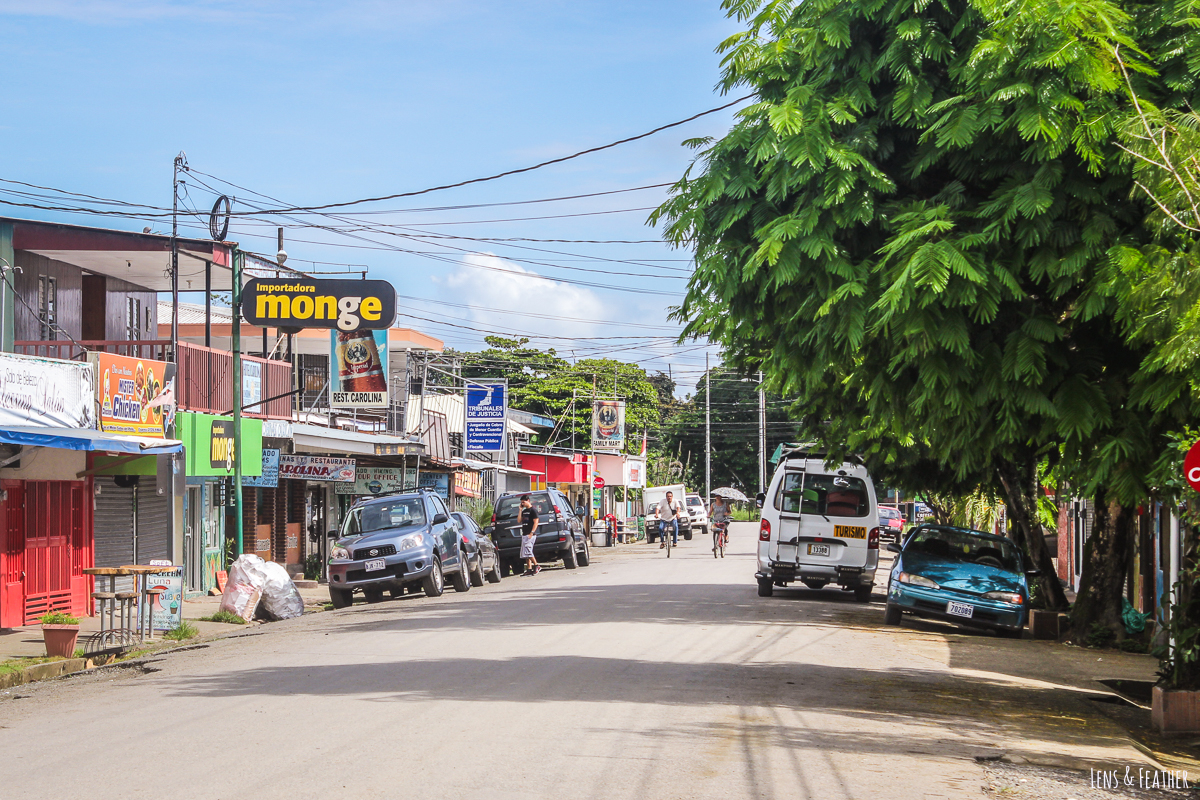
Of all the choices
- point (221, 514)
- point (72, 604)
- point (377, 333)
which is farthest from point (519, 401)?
point (72, 604)

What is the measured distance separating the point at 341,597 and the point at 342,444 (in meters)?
7.69

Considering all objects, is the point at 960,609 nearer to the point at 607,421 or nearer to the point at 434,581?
the point at 434,581

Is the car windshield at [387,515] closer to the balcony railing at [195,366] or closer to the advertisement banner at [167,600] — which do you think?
the balcony railing at [195,366]

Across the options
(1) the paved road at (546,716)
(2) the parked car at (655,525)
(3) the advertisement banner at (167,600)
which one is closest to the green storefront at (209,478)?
(3) the advertisement banner at (167,600)

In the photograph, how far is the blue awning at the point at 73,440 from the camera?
14539 mm

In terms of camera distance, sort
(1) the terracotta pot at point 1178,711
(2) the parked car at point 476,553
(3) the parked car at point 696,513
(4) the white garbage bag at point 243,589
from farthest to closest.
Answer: (3) the parked car at point 696,513, (2) the parked car at point 476,553, (4) the white garbage bag at point 243,589, (1) the terracotta pot at point 1178,711

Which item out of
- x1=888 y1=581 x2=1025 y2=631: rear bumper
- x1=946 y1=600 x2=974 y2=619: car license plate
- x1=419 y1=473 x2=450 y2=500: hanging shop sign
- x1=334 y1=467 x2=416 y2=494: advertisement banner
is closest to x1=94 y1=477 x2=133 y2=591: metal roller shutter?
x1=334 y1=467 x2=416 y2=494: advertisement banner

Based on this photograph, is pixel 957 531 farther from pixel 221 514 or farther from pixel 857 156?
pixel 221 514

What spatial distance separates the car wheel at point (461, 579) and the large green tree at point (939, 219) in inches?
570

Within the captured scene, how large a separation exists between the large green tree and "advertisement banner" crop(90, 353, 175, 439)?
41.0 feet

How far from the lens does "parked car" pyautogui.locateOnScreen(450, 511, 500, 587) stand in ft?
81.8

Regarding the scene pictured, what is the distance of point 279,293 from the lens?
78.4 ft

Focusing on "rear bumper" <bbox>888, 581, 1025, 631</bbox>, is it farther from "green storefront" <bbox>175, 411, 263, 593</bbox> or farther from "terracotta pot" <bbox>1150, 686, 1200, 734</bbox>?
"green storefront" <bbox>175, 411, 263, 593</bbox>

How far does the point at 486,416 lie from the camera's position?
4212cm
